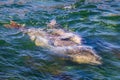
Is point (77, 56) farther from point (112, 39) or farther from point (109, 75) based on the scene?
point (112, 39)

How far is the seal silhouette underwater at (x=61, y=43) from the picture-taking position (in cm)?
805

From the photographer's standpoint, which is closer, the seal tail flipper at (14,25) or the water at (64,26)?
the water at (64,26)

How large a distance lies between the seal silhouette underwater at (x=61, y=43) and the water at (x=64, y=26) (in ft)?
0.59

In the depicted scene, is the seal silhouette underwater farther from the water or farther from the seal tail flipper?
the water

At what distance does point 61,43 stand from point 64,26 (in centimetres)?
155

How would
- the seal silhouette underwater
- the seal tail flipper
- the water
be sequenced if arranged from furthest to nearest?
the seal tail flipper < the seal silhouette underwater < the water

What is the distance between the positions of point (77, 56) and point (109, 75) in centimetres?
95

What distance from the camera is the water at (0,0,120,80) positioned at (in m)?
7.44

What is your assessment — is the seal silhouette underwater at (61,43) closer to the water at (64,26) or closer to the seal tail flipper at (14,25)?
the seal tail flipper at (14,25)

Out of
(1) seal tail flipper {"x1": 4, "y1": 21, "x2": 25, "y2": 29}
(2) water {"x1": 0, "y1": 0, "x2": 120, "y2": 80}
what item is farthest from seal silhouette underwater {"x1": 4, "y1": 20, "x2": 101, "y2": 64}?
(2) water {"x1": 0, "y1": 0, "x2": 120, "y2": 80}

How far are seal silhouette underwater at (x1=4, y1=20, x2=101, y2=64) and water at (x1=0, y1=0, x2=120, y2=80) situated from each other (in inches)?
7.0

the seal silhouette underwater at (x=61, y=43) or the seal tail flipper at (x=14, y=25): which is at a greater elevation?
the seal tail flipper at (x=14, y=25)

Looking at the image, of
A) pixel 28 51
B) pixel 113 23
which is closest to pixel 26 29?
pixel 28 51

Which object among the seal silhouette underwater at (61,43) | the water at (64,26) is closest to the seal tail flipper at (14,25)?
the seal silhouette underwater at (61,43)
